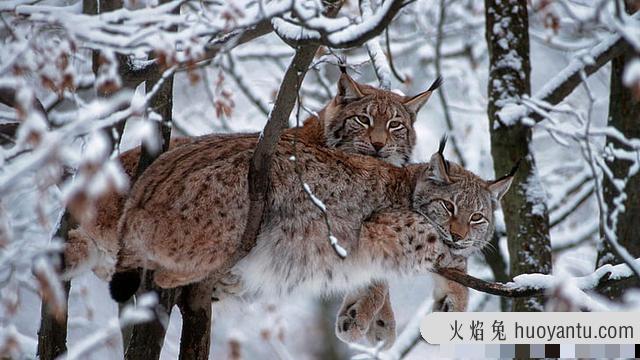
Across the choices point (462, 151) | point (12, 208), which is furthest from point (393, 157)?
point (462, 151)

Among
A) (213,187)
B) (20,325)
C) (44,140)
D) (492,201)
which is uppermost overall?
(44,140)

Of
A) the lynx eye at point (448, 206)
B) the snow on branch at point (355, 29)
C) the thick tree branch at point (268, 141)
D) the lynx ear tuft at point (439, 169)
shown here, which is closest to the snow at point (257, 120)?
the snow on branch at point (355, 29)

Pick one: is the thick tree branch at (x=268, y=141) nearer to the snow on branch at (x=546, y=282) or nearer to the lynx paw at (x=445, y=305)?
the snow on branch at (x=546, y=282)

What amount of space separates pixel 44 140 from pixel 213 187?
197cm

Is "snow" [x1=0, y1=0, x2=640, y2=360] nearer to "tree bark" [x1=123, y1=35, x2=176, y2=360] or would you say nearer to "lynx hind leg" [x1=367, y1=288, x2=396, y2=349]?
"tree bark" [x1=123, y1=35, x2=176, y2=360]

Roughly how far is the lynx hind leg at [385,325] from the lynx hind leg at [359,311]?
0.43 feet

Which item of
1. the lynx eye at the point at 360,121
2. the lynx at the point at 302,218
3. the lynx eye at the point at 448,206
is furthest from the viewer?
the lynx eye at the point at 360,121

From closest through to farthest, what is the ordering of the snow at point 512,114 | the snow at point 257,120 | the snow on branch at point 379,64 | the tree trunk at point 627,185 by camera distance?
1. the snow at point 257,120
2. the snow on branch at point 379,64
3. the tree trunk at point 627,185
4. the snow at point 512,114

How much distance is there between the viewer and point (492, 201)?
231 inches

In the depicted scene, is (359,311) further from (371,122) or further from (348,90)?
(348,90)

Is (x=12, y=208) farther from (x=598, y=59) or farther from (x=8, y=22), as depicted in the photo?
(x=598, y=59)

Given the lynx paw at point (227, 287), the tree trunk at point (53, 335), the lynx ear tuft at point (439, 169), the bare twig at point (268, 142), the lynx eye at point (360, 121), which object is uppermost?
the bare twig at point (268, 142)

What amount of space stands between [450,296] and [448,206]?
1.71 ft

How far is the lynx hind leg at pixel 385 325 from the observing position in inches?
231
